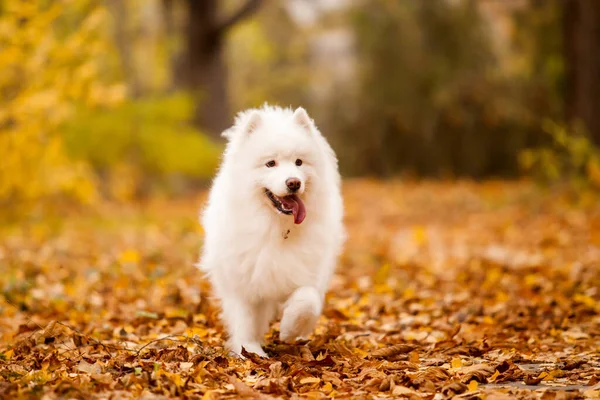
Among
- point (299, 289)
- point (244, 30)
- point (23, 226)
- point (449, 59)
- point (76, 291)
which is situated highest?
point (244, 30)

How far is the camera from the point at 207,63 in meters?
16.8

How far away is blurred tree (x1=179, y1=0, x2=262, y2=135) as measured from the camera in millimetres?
16453

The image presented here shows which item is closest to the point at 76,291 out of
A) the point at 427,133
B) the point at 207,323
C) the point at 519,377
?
the point at 207,323

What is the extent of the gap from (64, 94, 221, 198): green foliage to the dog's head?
839 centimetres

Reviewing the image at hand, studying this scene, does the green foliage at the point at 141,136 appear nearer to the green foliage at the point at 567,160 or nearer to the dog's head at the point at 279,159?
the green foliage at the point at 567,160

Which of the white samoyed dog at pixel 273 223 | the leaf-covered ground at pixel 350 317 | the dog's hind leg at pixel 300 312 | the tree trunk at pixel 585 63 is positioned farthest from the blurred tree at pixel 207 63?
the dog's hind leg at pixel 300 312

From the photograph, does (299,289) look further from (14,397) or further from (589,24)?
(589,24)

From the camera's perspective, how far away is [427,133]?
18.0 m

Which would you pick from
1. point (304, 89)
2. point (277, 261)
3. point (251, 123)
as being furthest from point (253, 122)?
point (304, 89)

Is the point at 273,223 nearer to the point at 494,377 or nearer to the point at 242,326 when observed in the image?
the point at 242,326

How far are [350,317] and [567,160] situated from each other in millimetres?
6927

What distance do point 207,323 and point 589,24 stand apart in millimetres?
9855

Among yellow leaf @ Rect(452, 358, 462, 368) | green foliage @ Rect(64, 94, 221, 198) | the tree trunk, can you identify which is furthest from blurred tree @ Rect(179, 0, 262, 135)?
yellow leaf @ Rect(452, 358, 462, 368)

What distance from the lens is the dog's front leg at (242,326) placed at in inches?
179
